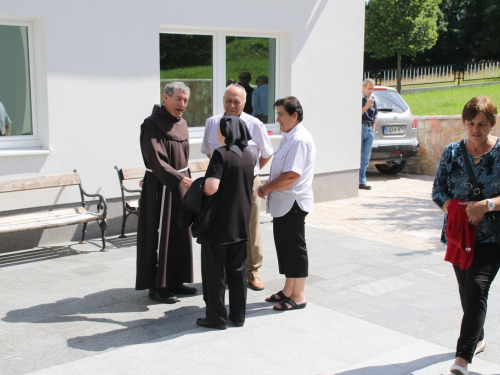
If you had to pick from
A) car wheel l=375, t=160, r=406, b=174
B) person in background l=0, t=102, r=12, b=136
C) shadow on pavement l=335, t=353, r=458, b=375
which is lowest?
shadow on pavement l=335, t=353, r=458, b=375

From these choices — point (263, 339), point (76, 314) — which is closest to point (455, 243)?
point (263, 339)

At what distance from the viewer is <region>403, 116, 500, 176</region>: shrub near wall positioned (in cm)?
1384

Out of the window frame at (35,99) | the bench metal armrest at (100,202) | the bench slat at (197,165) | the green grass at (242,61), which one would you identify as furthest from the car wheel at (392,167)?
the window frame at (35,99)

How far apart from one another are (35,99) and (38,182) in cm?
106

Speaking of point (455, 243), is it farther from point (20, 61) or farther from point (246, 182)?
point (20, 61)

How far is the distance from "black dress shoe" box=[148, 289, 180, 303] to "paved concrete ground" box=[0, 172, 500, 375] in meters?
0.07

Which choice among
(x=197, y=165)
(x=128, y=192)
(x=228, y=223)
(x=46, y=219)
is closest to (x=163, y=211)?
(x=228, y=223)

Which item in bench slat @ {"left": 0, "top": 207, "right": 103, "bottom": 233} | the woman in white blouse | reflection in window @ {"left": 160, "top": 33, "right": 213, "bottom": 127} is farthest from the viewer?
reflection in window @ {"left": 160, "top": 33, "right": 213, "bottom": 127}

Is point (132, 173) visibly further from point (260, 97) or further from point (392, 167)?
point (392, 167)

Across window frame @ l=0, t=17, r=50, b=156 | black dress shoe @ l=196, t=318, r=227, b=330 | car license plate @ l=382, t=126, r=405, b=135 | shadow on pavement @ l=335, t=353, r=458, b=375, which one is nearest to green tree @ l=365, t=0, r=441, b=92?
car license plate @ l=382, t=126, r=405, b=135

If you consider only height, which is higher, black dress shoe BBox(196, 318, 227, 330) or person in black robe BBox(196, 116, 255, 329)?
person in black robe BBox(196, 116, 255, 329)

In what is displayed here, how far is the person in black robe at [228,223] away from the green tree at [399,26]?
31.2 m

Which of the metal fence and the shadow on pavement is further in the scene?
the metal fence

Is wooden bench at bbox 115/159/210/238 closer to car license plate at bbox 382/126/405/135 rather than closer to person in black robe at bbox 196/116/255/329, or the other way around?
person in black robe at bbox 196/116/255/329
